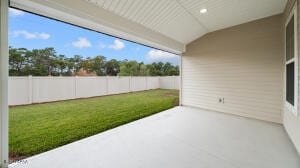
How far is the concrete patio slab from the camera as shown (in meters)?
1.73

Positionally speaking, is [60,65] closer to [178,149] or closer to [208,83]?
[208,83]

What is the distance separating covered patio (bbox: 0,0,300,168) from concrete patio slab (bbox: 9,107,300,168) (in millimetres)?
14

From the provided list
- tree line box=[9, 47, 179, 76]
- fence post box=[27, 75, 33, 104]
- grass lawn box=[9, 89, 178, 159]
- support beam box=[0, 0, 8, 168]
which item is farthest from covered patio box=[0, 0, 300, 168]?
fence post box=[27, 75, 33, 104]

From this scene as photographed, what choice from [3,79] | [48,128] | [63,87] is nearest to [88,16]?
[3,79]

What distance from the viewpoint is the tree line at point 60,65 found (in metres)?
4.82

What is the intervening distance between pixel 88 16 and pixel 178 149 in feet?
8.54

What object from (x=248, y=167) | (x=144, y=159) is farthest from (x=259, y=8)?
(x=144, y=159)

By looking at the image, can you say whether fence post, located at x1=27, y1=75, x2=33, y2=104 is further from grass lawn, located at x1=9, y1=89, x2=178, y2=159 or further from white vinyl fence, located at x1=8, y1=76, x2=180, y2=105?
grass lawn, located at x1=9, y1=89, x2=178, y2=159

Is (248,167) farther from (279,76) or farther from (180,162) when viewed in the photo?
(279,76)

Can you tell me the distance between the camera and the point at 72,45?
29.9ft

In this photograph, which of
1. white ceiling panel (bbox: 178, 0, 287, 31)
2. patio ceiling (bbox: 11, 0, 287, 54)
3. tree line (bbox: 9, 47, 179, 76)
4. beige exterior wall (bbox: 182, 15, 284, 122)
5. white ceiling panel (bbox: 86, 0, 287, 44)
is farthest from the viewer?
tree line (bbox: 9, 47, 179, 76)

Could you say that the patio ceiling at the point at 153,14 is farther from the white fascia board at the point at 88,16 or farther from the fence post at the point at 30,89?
the fence post at the point at 30,89

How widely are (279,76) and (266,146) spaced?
2091 millimetres

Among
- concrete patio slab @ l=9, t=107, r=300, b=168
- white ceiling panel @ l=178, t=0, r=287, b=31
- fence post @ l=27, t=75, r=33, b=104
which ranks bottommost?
concrete patio slab @ l=9, t=107, r=300, b=168
